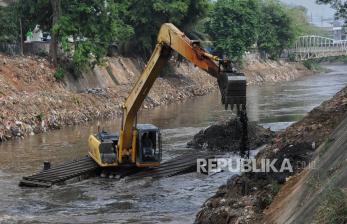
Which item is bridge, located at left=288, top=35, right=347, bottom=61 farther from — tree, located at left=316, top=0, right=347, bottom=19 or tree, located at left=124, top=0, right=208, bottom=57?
tree, located at left=316, top=0, right=347, bottom=19

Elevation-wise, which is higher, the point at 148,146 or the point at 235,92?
the point at 235,92

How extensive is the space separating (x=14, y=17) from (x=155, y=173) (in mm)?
24260

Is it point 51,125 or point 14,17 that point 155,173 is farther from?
point 14,17

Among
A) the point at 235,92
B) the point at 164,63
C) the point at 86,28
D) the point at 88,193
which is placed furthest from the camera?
the point at 86,28

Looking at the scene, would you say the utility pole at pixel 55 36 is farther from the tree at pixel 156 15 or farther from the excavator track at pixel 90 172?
the excavator track at pixel 90 172

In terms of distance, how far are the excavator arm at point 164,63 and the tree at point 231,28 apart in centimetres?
5036

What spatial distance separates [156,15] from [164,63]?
36.6 meters

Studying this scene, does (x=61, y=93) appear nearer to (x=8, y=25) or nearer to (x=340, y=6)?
(x=8, y=25)

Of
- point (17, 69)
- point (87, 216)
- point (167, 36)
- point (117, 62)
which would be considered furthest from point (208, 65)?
point (117, 62)

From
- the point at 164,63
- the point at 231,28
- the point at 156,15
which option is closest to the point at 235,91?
the point at 164,63

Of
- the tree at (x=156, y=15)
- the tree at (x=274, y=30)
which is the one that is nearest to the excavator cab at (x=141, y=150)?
the tree at (x=156, y=15)

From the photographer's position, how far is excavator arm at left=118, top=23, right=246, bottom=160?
13703 millimetres

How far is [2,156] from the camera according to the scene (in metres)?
24.9

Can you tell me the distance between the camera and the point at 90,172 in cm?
2023
